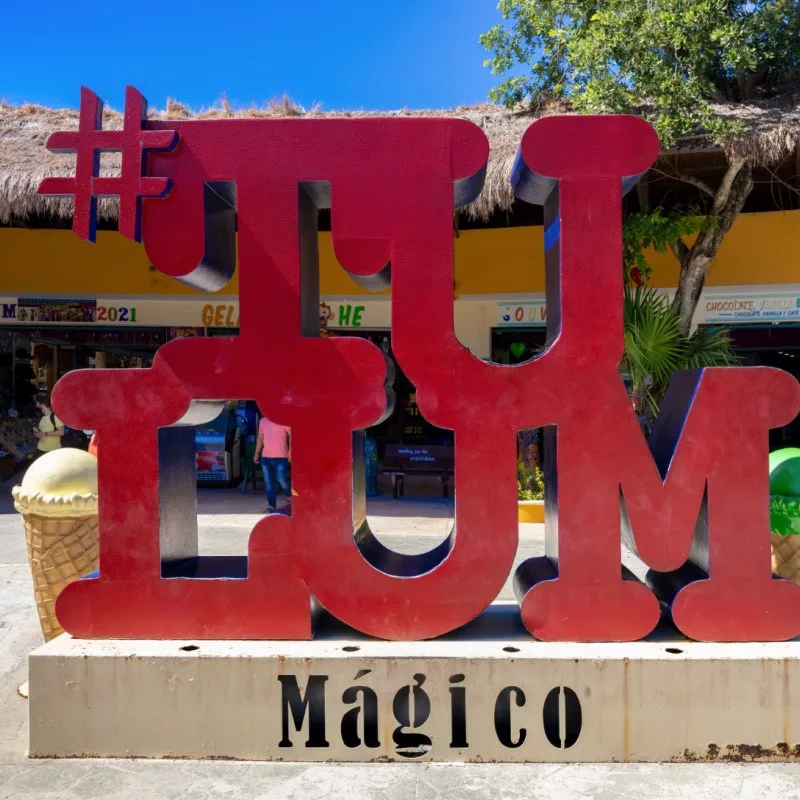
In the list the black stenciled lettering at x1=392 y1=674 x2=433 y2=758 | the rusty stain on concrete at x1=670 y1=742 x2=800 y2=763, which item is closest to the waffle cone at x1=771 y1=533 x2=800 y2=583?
the rusty stain on concrete at x1=670 y1=742 x2=800 y2=763

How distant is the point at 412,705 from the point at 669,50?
7.88m

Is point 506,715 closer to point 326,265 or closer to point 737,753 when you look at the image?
point 737,753

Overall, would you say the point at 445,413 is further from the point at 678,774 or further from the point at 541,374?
the point at 678,774

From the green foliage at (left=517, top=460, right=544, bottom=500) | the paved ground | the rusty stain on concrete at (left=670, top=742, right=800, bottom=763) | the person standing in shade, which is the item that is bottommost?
the paved ground

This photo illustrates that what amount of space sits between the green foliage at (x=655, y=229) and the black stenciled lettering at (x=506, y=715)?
6988 millimetres

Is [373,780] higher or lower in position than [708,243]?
lower

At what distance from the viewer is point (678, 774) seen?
2.98 meters

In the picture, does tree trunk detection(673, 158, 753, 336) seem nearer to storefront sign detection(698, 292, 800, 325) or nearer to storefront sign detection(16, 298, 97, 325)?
storefront sign detection(698, 292, 800, 325)

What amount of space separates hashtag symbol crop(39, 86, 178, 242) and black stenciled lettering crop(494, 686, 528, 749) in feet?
8.33

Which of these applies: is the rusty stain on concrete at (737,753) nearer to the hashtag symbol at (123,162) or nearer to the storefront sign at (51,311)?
the hashtag symbol at (123,162)

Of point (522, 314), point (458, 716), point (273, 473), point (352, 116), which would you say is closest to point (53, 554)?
point (458, 716)

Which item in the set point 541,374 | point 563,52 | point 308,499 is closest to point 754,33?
point 563,52

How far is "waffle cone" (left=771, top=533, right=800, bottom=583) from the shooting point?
3824 mm

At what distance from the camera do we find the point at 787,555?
3.86 m
